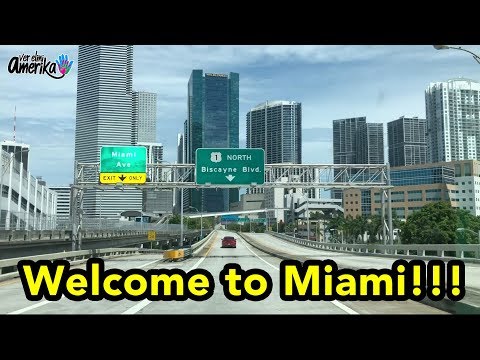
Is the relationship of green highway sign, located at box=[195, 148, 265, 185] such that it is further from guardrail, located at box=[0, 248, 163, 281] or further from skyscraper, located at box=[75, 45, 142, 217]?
skyscraper, located at box=[75, 45, 142, 217]

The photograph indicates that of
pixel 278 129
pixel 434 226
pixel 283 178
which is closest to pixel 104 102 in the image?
pixel 278 129

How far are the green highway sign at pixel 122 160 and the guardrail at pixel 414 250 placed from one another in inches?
910

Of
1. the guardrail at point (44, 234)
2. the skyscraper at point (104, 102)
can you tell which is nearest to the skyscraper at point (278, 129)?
the skyscraper at point (104, 102)

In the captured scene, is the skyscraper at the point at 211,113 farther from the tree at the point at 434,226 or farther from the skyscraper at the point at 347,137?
the tree at the point at 434,226

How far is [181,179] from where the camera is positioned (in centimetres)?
5066

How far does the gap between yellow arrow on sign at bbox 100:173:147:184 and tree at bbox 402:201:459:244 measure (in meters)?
55.6

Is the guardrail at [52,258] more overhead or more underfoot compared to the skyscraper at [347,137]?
more underfoot

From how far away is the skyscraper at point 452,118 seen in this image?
20.1 metres

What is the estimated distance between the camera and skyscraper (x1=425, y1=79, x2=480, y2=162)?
20141mm

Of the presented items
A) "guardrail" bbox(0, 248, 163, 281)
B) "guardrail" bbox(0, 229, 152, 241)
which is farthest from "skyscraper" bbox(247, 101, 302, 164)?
"guardrail" bbox(0, 229, 152, 241)
